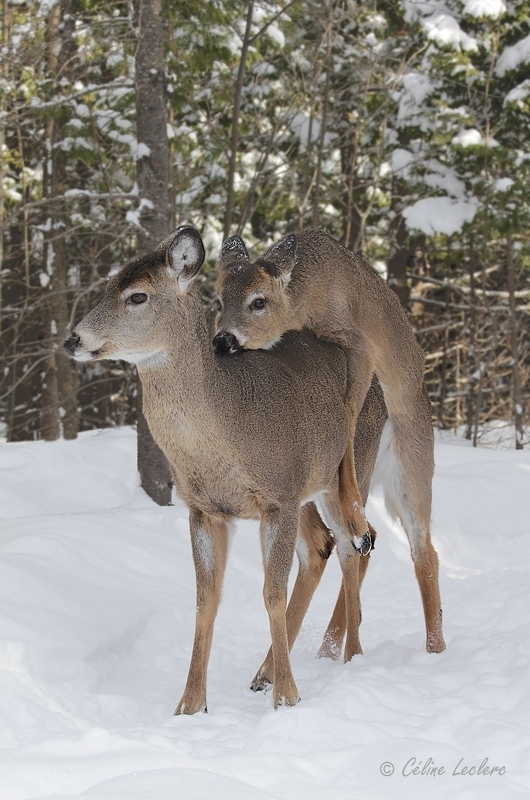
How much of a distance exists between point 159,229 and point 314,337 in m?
3.26

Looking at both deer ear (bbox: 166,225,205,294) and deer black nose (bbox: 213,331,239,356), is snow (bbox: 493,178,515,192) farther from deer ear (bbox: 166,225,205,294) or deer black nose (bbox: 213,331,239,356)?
deer ear (bbox: 166,225,205,294)

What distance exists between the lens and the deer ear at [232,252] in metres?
6.84

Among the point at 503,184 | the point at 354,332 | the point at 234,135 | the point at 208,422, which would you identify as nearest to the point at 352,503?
the point at 354,332

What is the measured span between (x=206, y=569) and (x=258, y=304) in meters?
1.73

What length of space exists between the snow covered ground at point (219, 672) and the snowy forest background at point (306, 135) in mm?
6248

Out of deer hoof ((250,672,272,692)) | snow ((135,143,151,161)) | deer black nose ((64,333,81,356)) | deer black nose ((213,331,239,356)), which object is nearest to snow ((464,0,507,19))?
snow ((135,143,151,161))

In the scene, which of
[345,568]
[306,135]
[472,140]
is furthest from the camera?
[306,135]

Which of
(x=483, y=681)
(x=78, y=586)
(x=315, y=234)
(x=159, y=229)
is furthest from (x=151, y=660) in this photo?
(x=159, y=229)

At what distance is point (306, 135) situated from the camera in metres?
19.0

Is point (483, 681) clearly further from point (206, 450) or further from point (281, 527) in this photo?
point (206, 450)

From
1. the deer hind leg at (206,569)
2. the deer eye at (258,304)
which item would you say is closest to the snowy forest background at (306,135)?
the deer eye at (258,304)

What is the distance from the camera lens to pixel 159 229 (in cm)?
952

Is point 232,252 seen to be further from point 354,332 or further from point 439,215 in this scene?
point 439,215

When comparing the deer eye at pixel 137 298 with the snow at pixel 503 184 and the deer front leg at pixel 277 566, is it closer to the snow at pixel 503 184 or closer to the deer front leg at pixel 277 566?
the deer front leg at pixel 277 566
